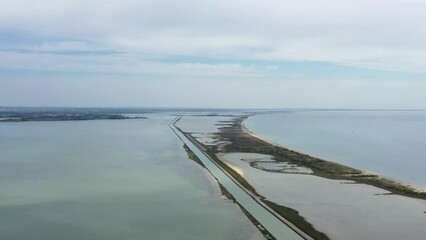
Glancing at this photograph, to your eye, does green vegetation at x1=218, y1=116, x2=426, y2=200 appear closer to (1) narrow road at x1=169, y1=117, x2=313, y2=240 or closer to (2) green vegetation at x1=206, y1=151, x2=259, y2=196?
(2) green vegetation at x1=206, y1=151, x2=259, y2=196

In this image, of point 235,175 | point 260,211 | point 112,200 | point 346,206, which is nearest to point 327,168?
point 235,175

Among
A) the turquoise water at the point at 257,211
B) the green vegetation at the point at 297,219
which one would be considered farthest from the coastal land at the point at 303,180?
the turquoise water at the point at 257,211

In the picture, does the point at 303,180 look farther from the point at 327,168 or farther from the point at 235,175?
the point at 327,168

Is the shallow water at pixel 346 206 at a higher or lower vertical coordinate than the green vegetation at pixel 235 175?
lower

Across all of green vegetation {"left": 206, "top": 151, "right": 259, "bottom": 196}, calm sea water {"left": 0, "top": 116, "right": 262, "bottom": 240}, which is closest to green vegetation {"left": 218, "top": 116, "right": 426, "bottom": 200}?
green vegetation {"left": 206, "top": 151, "right": 259, "bottom": 196}

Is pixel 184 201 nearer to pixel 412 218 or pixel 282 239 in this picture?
pixel 282 239

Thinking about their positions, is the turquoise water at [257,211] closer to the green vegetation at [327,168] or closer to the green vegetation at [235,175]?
the green vegetation at [235,175]
